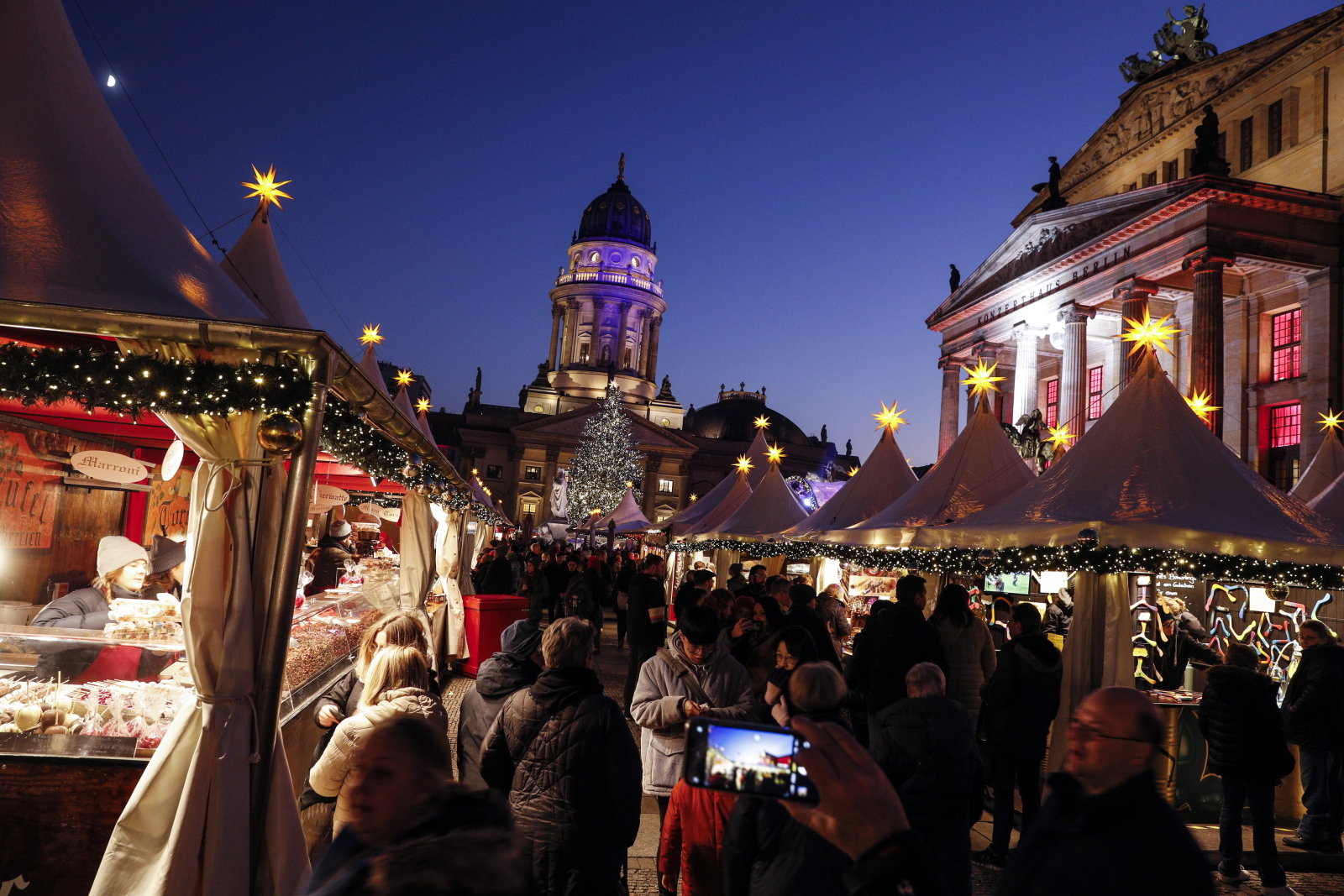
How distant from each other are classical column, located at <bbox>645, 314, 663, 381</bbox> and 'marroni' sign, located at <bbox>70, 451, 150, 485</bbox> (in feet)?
243

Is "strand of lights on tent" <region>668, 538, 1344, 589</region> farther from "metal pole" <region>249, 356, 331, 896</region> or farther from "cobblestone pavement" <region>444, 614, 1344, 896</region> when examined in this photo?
"metal pole" <region>249, 356, 331, 896</region>

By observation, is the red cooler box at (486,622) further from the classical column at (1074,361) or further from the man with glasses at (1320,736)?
the classical column at (1074,361)

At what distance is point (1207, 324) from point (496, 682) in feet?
82.1

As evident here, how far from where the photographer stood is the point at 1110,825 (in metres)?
2.35

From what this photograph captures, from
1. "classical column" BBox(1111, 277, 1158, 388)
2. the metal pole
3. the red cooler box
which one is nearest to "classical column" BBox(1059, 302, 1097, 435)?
"classical column" BBox(1111, 277, 1158, 388)

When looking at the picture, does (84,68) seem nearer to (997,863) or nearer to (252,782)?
(252,782)

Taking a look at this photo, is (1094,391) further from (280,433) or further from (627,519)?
(280,433)

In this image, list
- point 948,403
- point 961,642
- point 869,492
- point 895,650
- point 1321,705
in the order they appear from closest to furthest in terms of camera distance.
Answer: point 895,650 < point 1321,705 < point 961,642 < point 869,492 < point 948,403

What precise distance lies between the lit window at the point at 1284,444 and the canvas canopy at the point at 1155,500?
21.1 metres

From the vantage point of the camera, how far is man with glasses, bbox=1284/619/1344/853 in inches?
276

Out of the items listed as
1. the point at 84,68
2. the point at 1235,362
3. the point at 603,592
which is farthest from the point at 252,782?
the point at 1235,362

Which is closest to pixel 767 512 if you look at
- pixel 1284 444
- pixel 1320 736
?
pixel 1320 736

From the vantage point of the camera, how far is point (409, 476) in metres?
9.16

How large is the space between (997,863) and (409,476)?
20.7 ft
